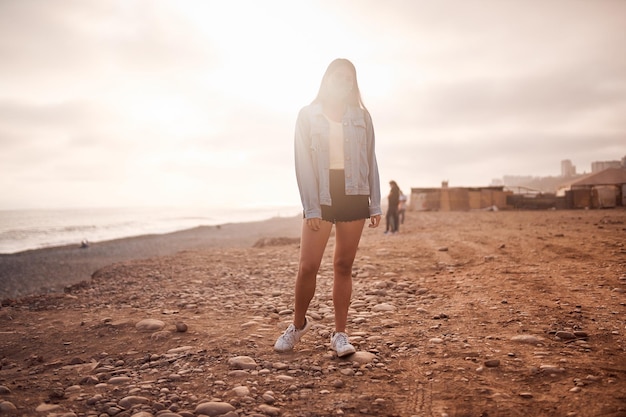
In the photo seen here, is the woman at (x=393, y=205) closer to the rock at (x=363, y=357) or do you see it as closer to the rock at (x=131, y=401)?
the rock at (x=363, y=357)

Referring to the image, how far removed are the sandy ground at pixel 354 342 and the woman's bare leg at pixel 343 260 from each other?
1.53 feet

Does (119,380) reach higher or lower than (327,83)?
lower

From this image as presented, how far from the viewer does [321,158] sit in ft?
11.6

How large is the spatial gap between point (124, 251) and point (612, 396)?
23614mm

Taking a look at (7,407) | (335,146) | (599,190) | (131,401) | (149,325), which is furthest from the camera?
(599,190)

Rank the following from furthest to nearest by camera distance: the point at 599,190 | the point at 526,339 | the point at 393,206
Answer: the point at 599,190, the point at 393,206, the point at 526,339

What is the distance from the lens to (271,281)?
8117 millimetres

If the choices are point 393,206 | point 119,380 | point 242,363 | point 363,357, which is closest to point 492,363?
point 363,357

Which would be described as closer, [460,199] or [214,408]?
[214,408]

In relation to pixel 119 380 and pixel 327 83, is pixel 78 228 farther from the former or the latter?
pixel 327 83

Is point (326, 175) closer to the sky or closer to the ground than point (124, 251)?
closer to the sky

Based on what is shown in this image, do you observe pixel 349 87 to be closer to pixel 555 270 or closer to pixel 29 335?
pixel 29 335

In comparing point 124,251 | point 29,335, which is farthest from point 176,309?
point 124,251

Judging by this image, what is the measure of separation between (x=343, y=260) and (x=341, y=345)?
824 mm
